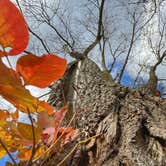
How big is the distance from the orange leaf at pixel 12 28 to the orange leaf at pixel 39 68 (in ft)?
0.06

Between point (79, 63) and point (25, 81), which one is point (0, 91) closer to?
point (25, 81)

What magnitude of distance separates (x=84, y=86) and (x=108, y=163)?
40 centimetres

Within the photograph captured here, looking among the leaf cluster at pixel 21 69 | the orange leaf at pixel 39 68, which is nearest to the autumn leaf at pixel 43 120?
the leaf cluster at pixel 21 69

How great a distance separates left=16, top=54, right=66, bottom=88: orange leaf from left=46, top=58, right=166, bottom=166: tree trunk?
264mm

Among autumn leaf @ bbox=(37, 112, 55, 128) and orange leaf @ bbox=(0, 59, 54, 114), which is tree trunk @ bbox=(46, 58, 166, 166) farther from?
orange leaf @ bbox=(0, 59, 54, 114)

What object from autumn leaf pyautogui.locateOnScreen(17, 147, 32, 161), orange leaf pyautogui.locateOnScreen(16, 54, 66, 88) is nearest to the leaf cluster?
orange leaf pyautogui.locateOnScreen(16, 54, 66, 88)

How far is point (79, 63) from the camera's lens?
1.28 metres

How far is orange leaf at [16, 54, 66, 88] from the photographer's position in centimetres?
38

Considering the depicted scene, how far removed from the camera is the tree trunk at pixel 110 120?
82cm

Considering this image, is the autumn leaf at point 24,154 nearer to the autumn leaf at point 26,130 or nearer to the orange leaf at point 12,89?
the autumn leaf at point 26,130

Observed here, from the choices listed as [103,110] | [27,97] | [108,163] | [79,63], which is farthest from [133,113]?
[27,97]

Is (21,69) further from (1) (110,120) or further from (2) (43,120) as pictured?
(1) (110,120)

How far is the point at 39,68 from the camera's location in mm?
385

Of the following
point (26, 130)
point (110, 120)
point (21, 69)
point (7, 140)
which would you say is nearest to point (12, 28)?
point (21, 69)
